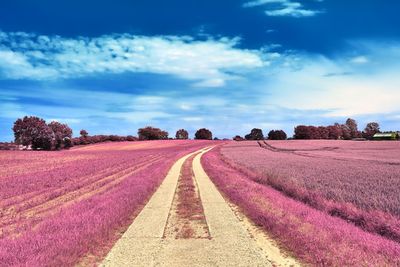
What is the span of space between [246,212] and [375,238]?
558 centimetres

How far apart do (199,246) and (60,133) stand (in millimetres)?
131943

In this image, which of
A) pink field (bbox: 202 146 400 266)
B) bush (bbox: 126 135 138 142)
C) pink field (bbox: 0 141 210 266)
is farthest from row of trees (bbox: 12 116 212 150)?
pink field (bbox: 202 146 400 266)

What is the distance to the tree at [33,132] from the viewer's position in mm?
127125

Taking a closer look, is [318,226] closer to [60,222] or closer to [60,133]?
[60,222]

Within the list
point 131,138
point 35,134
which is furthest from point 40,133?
point 131,138

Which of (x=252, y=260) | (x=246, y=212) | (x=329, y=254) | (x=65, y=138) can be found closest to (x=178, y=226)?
(x=246, y=212)

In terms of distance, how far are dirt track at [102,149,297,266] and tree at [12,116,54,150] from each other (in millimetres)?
122522

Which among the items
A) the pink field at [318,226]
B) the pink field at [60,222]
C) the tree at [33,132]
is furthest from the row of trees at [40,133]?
the pink field at [318,226]

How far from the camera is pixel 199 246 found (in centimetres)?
1048

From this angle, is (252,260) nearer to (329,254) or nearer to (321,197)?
(329,254)

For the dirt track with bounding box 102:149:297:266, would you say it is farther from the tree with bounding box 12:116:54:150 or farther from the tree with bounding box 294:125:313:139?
the tree with bounding box 294:125:313:139

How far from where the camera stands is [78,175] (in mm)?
33812

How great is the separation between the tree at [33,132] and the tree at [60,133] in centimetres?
289

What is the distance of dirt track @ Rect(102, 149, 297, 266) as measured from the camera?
9.05m
